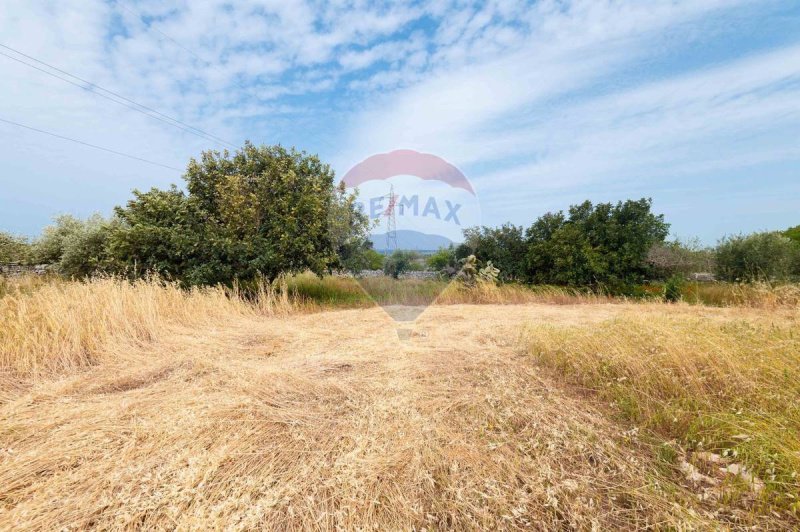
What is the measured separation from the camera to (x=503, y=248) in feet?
49.9

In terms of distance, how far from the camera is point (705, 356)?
2752 millimetres

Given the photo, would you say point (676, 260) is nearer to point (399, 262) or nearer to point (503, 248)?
point (503, 248)

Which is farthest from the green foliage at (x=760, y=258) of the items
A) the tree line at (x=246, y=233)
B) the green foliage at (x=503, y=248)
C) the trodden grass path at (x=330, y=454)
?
the trodden grass path at (x=330, y=454)

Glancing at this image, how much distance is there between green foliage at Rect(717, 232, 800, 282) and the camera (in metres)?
12.4

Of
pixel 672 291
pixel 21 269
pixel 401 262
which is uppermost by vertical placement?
pixel 21 269

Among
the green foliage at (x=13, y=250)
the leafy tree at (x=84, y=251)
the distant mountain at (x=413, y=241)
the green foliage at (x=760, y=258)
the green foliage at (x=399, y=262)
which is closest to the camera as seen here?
the distant mountain at (x=413, y=241)

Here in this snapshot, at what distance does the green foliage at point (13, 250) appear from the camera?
14.1m

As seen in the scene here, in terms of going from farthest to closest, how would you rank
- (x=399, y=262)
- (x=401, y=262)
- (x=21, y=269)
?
(x=401, y=262)
(x=399, y=262)
(x=21, y=269)

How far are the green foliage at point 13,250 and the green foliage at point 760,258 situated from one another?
2924cm

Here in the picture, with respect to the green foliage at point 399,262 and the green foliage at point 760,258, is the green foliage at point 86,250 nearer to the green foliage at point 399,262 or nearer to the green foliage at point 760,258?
the green foliage at point 399,262

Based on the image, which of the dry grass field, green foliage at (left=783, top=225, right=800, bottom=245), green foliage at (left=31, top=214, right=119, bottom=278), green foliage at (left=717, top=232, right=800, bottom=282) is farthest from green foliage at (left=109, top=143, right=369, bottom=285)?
green foliage at (left=783, top=225, right=800, bottom=245)

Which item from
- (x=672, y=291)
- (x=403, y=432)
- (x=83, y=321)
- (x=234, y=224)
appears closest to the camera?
(x=403, y=432)

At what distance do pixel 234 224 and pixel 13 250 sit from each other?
14772 mm

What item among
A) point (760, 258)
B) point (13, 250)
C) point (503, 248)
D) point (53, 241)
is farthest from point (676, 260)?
point (13, 250)
